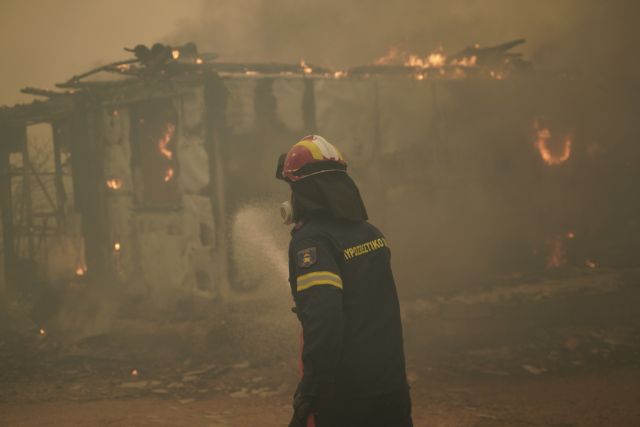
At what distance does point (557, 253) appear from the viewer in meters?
13.0

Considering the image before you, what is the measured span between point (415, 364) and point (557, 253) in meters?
6.63

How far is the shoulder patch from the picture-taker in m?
2.78

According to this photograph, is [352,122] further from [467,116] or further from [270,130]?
[467,116]

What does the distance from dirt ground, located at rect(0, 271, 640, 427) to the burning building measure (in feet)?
3.89

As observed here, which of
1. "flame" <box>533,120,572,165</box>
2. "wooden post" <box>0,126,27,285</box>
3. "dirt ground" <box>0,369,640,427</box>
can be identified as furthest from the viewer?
"wooden post" <box>0,126,27,285</box>

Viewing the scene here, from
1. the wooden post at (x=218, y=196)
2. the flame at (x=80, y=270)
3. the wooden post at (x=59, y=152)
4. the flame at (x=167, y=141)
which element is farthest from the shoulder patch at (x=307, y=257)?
the wooden post at (x=59, y=152)

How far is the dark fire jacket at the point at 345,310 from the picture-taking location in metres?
2.71

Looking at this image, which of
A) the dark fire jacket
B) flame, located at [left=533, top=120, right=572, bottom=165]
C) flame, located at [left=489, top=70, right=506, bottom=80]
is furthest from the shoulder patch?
flame, located at [left=533, top=120, right=572, bottom=165]

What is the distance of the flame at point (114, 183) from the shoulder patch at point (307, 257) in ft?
29.3

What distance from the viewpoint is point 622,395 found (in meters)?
6.21

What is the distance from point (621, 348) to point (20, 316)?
Result: 10.2 meters

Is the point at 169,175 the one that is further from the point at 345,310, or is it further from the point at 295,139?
the point at 345,310

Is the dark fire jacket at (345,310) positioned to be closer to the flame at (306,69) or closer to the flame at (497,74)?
the flame at (306,69)

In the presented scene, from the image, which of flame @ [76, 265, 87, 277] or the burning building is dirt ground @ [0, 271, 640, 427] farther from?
flame @ [76, 265, 87, 277]
